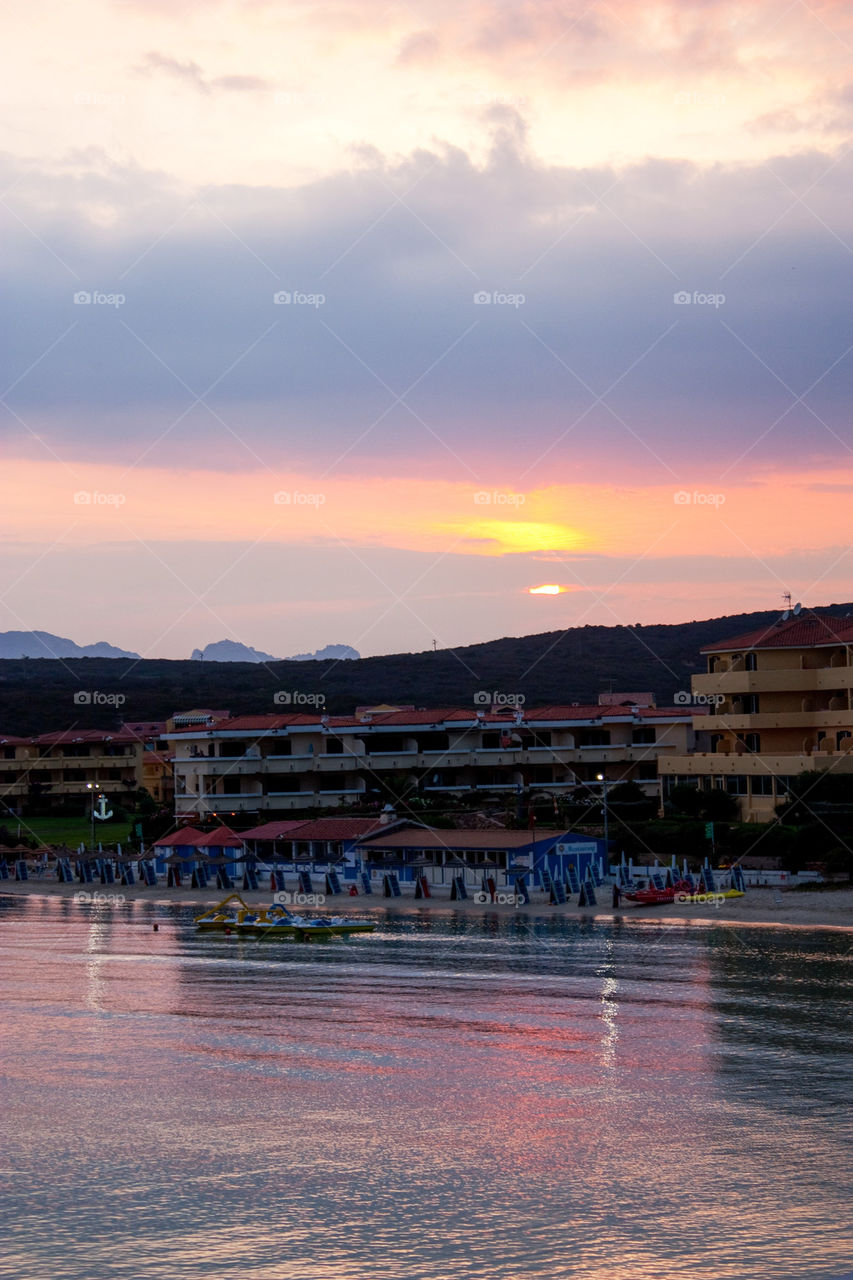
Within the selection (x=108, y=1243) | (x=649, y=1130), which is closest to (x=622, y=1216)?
(x=649, y=1130)

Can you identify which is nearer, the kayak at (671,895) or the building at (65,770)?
the kayak at (671,895)

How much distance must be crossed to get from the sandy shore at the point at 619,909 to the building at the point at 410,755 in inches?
788

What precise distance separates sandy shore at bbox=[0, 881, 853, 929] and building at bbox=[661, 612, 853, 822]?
11660 mm

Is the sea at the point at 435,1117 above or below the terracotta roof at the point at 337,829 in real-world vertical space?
below

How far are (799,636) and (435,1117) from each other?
54.0 metres

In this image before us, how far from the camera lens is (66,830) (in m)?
110

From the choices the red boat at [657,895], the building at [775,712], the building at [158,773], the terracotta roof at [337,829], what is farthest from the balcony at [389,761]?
the red boat at [657,895]

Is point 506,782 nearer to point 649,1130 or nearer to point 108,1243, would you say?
point 649,1130

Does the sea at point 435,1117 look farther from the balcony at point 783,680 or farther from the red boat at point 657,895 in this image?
the balcony at point 783,680

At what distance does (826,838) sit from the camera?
66312 millimetres

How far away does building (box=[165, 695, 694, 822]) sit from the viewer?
10131 centimetres

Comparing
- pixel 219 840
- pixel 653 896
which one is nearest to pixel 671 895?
pixel 653 896

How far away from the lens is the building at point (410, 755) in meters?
101

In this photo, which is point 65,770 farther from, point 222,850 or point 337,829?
point 337,829
